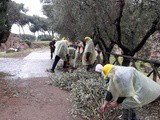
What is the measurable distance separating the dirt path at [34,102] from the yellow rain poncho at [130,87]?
159 cm

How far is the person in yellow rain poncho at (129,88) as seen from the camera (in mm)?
3680

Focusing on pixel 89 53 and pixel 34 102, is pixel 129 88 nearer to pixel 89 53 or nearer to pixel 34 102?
pixel 34 102

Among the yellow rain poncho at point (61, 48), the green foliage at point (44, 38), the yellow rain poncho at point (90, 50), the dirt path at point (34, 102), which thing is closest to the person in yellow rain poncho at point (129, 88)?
the dirt path at point (34, 102)

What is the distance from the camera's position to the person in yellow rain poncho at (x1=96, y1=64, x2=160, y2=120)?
368cm

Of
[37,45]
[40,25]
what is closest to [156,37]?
[37,45]

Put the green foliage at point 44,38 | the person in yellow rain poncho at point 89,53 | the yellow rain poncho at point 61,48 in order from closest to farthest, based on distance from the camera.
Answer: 1. the person in yellow rain poncho at point 89,53
2. the yellow rain poncho at point 61,48
3. the green foliage at point 44,38

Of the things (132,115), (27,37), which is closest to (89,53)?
(132,115)

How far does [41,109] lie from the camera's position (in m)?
5.43

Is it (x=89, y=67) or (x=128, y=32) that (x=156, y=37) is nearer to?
(x=128, y=32)

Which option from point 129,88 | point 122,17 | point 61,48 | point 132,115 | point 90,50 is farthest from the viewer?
point 61,48

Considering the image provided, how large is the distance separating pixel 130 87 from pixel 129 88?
3 centimetres

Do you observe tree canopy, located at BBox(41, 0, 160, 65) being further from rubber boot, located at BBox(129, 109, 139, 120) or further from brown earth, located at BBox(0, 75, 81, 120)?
rubber boot, located at BBox(129, 109, 139, 120)

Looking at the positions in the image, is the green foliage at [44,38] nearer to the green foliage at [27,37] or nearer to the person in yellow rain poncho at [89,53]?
the green foliage at [27,37]

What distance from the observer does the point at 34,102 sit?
231 inches
